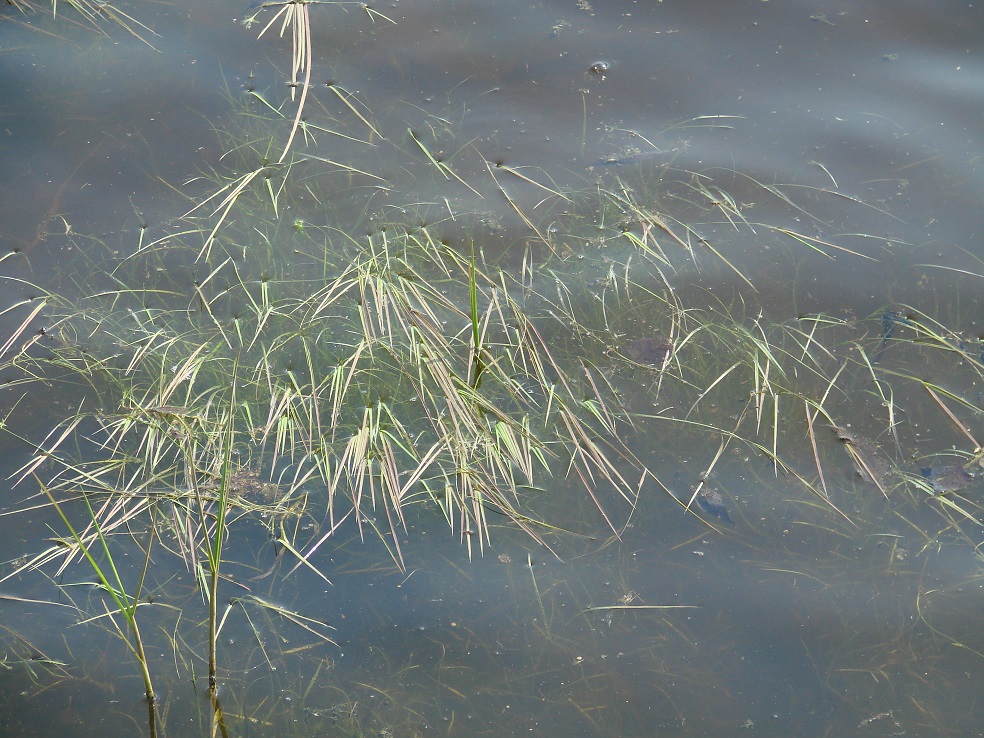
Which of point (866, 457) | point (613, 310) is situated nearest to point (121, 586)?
point (613, 310)

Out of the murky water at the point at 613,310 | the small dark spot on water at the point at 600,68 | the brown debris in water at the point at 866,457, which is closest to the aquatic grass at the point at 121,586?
the murky water at the point at 613,310

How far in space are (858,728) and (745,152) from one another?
4.48 ft

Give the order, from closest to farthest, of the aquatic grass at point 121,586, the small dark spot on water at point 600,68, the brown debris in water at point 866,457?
the aquatic grass at point 121,586 → the brown debris in water at point 866,457 → the small dark spot on water at point 600,68

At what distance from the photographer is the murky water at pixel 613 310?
1.52m

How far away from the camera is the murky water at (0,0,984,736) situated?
4.98 ft

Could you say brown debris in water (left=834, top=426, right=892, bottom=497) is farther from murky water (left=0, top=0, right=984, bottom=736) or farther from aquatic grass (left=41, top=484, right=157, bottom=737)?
A: aquatic grass (left=41, top=484, right=157, bottom=737)

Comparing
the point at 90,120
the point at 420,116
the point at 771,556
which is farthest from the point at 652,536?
the point at 90,120

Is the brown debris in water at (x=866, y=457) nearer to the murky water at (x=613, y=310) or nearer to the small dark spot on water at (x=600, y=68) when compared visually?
the murky water at (x=613, y=310)

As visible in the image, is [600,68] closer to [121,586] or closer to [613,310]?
[613,310]

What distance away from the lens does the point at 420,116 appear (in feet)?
7.34

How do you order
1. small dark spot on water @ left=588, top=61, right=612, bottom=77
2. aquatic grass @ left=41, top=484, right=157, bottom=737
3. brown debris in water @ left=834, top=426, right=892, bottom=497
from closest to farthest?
aquatic grass @ left=41, top=484, right=157, bottom=737 → brown debris in water @ left=834, top=426, right=892, bottom=497 → small dark spot on water @ left=588, top=61, right=612, bottom=77

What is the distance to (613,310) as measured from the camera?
1.93m

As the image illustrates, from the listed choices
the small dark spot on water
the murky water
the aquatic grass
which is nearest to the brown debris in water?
the murky water

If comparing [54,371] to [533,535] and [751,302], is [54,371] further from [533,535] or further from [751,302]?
[751,302]
